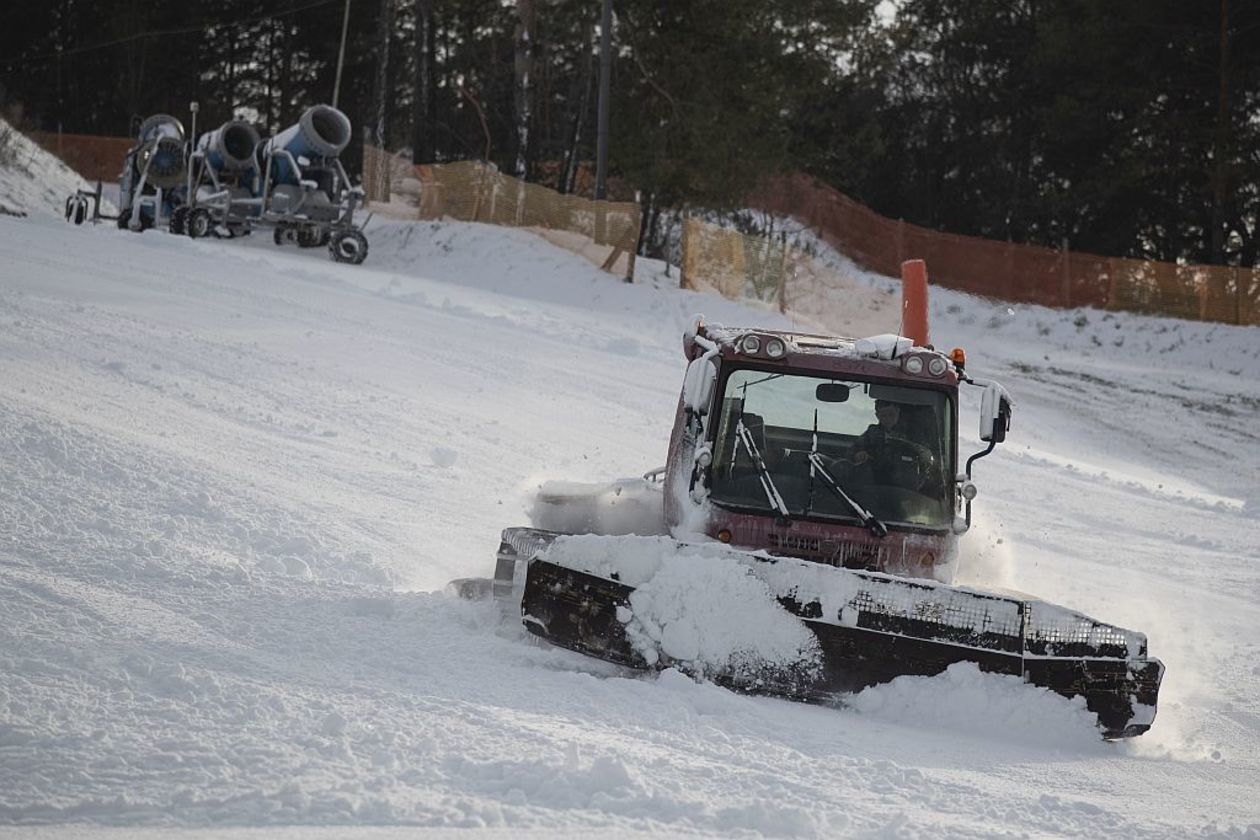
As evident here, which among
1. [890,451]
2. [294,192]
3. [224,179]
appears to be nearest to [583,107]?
[294,192]

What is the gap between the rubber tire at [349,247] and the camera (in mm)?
25750

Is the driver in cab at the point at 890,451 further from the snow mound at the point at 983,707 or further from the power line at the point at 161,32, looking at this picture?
the power line at the point at 161,32

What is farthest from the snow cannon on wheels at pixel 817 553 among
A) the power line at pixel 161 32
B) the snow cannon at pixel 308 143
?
the power line at pixel 161 32

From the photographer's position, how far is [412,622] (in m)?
6.59

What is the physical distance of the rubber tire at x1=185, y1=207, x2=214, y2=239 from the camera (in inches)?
1030

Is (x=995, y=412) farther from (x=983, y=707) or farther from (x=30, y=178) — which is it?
(x=30, y=178)

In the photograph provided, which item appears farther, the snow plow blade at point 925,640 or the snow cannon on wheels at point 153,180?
the snow cannon on wheels at point 153,180

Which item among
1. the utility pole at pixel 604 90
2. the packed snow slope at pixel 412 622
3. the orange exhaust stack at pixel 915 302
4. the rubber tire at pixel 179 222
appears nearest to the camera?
the packed snow slope at pixel 412 622

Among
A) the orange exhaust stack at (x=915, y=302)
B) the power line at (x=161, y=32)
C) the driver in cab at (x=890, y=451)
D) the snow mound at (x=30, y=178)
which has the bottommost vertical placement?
the driver in cab at (x=890, y=451)

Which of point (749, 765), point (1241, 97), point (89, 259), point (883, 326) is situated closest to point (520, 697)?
point (749, 765)

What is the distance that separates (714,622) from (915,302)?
4096 millimetres

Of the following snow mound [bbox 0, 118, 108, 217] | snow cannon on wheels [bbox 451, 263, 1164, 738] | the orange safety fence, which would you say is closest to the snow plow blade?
snow cannon on wheels [bbox 451, 263, 1164, 738]

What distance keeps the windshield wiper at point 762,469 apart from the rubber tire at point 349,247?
1966cm

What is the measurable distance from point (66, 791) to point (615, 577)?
2.66 meters
